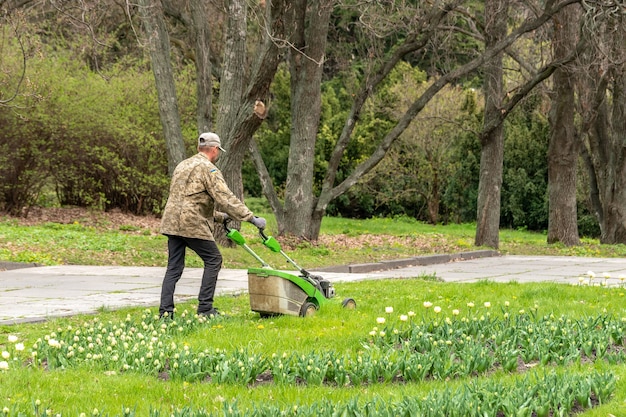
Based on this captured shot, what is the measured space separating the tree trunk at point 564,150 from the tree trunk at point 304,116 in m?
6.91

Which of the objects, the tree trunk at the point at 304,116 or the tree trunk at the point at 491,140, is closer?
the tree trunk at the point at 304,116

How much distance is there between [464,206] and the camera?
3419 cm

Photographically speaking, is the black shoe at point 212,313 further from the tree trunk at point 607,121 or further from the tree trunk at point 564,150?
the tree trunk at point 564,150

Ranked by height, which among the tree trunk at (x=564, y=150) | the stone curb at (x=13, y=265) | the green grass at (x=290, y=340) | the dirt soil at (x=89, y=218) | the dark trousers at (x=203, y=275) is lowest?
the green grass at (x=290, y=340)

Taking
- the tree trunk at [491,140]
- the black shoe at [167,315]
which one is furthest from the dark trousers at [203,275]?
the tree trunk at [491,140]

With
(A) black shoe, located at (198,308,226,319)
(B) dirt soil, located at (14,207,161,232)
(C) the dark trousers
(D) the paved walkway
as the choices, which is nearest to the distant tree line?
(B) dirt soil, located at (14,207,161,232)

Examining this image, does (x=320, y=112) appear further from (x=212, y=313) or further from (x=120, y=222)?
(x=212, y=313)

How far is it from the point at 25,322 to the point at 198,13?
1034 centimetres

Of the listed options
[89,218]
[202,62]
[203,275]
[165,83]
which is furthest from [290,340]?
[89,218]

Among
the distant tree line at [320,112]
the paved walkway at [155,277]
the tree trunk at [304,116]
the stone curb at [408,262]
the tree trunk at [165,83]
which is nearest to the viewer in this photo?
the paved walkway at [155,277]

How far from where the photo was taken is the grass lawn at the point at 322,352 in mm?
5156

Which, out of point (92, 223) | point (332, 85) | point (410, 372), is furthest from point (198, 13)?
point (332, 85)

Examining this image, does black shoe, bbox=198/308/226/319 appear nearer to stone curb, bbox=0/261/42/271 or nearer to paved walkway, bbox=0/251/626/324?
paved walkway, bbox=0/251/626/324

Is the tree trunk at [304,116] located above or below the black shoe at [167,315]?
above
